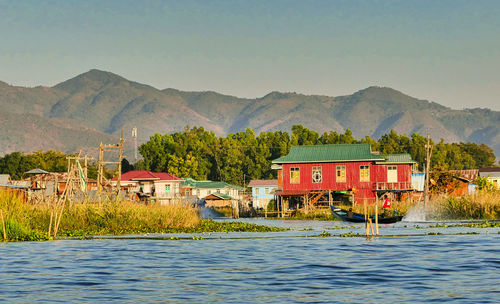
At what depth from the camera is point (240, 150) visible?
156375 mm

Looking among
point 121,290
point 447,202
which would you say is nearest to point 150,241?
point 121,290

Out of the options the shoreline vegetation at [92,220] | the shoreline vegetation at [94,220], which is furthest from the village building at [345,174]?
the shoreline vegetation at [94,220]

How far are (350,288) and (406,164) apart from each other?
Result: 6343cm

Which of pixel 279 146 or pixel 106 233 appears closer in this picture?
pixel 106 233

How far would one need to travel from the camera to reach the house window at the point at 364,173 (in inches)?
3187

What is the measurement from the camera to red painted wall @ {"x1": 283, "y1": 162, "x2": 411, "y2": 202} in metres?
80.7

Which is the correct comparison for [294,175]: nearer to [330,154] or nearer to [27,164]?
[330,154]

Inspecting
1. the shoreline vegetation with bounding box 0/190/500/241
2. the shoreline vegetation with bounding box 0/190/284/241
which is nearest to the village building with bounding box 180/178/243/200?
the shoreline vegetation with bounding box 0/190/500/241

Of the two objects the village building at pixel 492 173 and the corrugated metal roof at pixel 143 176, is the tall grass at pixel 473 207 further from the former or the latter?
the village building at pixel 492 173

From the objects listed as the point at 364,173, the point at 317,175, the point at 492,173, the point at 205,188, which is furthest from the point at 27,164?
the point at 492,173

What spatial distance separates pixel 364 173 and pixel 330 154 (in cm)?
434

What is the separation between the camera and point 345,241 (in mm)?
35188

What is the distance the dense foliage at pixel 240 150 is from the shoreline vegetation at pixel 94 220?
96216 mm

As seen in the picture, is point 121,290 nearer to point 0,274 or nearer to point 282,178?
point 0,274
